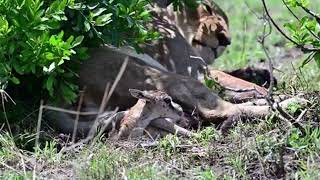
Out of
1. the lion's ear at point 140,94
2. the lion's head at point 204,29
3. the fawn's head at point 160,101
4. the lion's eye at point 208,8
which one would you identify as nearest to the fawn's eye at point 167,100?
the fawn's head at point 160,101

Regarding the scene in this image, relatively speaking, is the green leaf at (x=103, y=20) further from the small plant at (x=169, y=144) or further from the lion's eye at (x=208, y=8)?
the lion's eye at (x=208, y=8)

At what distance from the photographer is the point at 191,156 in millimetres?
3984

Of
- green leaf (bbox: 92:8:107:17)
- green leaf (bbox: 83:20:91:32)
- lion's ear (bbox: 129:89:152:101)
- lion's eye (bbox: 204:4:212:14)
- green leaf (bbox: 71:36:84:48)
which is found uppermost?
green leaf (bbox: 92:8:107:17)

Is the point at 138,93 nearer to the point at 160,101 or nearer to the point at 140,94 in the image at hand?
the point at 140,94

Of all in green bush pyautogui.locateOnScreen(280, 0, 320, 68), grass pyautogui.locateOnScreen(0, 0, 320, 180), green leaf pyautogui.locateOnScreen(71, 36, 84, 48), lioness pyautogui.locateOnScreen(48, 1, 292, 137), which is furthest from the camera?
lioness pyautogui.locateOnScreen(48, 1, 292, 137)

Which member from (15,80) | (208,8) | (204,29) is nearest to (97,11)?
(15,80)

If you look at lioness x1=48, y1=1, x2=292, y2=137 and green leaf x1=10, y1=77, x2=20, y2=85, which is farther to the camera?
lioness x1=48, y1=1, x2=292, y2=137

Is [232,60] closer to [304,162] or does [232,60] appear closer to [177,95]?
[177,95]

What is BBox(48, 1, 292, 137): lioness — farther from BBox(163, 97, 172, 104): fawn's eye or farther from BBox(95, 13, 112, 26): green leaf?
BBox(95, 13, 112, 26): green leaf

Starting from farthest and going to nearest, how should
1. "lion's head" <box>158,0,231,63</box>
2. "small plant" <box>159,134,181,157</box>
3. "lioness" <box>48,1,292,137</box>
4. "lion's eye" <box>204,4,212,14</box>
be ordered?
1. "lion's eye" <box>204,4,212,14</box>
2. "lion's head" <box>158,0,231,63</box>
3. "lioness" <box>48,1,292,137</box>
4. "small plant" <box>159,134,181,157</box>

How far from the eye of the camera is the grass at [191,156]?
12.0ft

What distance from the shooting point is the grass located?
144 inches

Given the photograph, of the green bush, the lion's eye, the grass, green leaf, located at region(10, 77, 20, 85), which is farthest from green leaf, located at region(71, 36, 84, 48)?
the lion's eye

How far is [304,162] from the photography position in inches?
145
